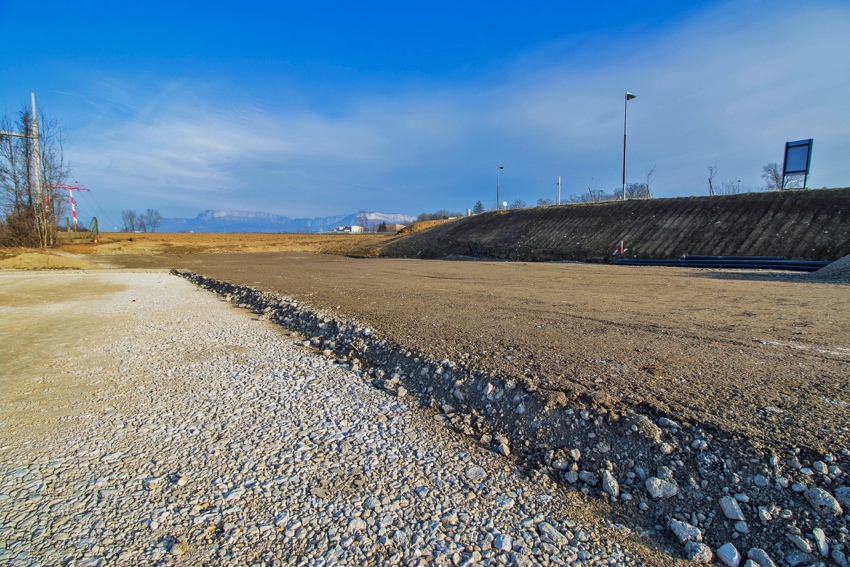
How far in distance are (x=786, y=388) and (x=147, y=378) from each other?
7.11 m

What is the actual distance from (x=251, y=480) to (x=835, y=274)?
18.0 metres

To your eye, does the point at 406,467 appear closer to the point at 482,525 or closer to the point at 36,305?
the point at 482,525

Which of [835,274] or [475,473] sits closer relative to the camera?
[475,473]

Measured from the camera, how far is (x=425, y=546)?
2.46m

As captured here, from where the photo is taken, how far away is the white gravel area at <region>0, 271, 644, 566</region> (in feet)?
7.93

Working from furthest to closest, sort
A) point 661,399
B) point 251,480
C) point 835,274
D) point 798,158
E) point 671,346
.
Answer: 1. point 798,158
2. point 835,274
3. point 671,346
4. point 661,399
5. point 251,480

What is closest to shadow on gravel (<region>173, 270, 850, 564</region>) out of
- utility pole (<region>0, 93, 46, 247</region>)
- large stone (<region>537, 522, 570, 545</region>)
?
large stone (<region>537, 522, 570, 545</region>)

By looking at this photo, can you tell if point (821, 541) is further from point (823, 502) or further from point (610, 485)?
point (610, 485)

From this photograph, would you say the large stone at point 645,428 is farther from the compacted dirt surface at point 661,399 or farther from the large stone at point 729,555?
the large stone at point 729,555

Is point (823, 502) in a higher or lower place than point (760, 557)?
higher

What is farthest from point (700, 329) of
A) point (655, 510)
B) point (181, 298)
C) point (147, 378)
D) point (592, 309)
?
point (181, 298)

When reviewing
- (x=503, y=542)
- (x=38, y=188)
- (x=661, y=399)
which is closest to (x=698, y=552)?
(x=503, y=542)

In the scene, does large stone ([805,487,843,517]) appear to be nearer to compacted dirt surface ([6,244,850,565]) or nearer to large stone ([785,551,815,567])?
compacted dirt surface ([6,244,850,565])

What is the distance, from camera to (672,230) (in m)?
27.3
